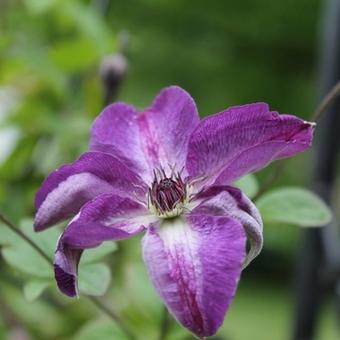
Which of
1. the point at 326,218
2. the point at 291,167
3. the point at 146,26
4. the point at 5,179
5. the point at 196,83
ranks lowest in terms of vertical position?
the point at 291,167

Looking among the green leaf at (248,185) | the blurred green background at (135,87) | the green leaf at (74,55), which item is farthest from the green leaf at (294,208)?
the green leaf at (74,55)

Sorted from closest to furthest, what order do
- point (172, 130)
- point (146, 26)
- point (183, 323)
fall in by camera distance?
point (183, 323)
point (172, 130)
point (146, 26)

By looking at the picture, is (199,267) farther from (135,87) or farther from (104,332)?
(135,87)

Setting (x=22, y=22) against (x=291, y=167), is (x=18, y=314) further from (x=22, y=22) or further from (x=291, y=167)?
(x=291, y=167)

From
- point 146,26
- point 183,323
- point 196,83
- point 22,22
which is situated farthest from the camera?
point 196,83

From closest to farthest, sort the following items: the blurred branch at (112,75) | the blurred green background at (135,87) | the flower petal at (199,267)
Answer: the flower petal at (199,267) → the blurred branch at (112,75) → the blurred green background at (135,87)

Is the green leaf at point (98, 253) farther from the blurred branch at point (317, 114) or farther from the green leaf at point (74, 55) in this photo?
the green leaf at point (74, 55)

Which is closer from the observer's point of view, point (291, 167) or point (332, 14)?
point (332, 14)

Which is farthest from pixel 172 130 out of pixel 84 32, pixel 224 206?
pixel 84 32
